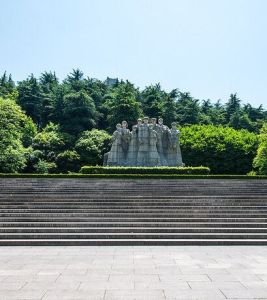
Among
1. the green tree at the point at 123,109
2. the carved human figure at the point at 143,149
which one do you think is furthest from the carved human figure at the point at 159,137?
the green tree at the point at 123,109

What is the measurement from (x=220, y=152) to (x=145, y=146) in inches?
757

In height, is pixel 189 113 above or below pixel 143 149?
above

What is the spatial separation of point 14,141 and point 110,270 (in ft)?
103

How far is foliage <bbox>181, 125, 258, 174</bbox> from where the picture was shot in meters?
47.7

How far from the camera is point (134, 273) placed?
27.3ft

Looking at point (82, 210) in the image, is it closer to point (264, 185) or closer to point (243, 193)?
point (243, 193)

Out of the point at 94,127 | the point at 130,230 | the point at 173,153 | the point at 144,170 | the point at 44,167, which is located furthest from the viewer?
the point at 94,127

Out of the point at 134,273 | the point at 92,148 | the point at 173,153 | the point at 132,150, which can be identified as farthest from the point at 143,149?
the point at 134,273

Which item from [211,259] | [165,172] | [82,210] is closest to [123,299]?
[211,259]

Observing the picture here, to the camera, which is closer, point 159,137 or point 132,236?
point 132,236

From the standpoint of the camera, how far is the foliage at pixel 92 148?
48.0 m

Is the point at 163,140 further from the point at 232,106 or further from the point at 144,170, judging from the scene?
the point at 232,106

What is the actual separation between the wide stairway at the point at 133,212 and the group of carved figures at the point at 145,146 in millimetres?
7823

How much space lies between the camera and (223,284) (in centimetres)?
730
